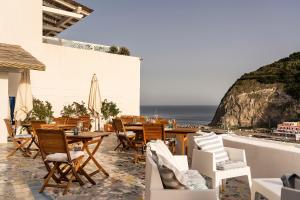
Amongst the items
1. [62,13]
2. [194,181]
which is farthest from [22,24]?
[194,181]

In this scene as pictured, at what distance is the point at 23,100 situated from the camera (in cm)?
1199

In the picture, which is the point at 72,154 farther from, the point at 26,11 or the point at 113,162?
the point at 26,11

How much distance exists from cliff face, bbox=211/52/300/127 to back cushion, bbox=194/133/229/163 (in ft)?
227

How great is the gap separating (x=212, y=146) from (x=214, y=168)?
0.66 meters

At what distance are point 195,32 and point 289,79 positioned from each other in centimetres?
4830

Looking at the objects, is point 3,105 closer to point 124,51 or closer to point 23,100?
point 23,100

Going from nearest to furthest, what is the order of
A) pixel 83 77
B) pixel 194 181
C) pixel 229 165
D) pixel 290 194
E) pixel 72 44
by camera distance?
pixel 290 194 < pixel 194 181 < pixel 229 165 < pixel 83 77 < pixel 72 44

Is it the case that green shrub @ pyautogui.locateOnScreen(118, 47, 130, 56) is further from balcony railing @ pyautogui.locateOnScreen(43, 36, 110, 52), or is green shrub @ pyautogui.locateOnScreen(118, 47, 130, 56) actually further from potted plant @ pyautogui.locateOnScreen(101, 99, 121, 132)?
potted plant @ pyautogui.locateOnScreen(101, 99, 121, 132)

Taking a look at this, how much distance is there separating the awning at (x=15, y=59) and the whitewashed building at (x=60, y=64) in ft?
1.94

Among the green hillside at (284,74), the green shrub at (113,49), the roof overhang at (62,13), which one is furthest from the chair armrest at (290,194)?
the green hillside at (284,74)

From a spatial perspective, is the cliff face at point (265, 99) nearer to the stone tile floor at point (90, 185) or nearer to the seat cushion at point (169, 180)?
the stone tile floor at point (90, 185)

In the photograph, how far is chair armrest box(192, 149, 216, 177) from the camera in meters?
4.52

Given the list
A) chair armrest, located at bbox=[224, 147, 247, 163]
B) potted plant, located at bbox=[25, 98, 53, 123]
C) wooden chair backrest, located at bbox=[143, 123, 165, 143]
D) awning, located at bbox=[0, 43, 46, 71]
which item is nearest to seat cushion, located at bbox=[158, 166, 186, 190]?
chair armrest, located at bbox=[224, 147, 247, 163]

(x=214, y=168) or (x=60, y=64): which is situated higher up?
(x=60, y=64)
